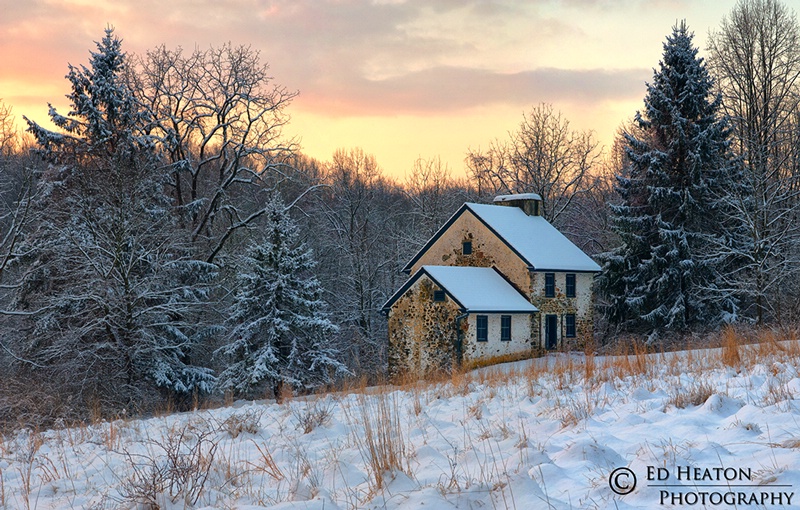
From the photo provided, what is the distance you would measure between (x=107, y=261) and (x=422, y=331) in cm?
1526

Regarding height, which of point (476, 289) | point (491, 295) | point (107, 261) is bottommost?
point (491, 295)

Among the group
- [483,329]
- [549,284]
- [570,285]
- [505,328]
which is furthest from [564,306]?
[483,329]

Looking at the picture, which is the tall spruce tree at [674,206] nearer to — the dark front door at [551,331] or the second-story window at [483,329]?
the dark front door at [551,331]

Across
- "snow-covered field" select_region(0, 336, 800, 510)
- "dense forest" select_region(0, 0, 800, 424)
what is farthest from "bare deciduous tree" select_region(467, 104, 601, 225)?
"snow-covered field" select_region(0, 336, 800, 510)

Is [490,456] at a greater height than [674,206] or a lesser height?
lesser

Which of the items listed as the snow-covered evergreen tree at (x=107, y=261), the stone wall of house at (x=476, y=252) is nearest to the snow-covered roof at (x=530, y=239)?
the stone wall of house at (x=476, y=252)

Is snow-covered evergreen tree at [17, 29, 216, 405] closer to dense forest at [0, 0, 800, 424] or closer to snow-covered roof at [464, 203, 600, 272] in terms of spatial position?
dense forest at [0, 0, 800, 424]

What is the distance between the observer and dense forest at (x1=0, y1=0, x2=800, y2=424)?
2414cm

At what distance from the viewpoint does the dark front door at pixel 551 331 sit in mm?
35375

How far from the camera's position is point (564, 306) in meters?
36.2

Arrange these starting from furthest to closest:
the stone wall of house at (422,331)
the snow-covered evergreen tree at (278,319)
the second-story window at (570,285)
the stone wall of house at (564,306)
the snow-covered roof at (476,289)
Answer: the second-story window at (570,285)
the stone wall of house at (564,306)
the stone wall of house at (422,331)
the snow-covered roof at (476,289)
the snow-covered evergreen tree at (278,319)

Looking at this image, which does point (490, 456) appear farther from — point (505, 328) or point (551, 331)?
point (551, 331)

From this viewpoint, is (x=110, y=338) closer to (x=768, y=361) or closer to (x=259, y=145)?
(x=259, y=145)
